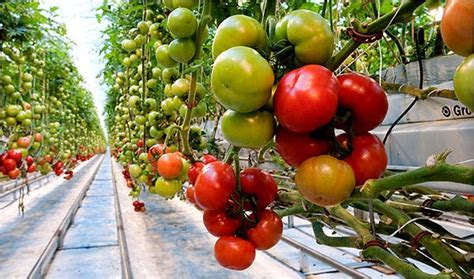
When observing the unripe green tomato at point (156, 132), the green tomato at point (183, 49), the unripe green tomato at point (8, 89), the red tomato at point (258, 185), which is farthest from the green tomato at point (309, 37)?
the unripe green tomato at point (8, 89)

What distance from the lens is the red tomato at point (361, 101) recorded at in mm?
417

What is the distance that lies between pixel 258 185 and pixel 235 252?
98 millimetres

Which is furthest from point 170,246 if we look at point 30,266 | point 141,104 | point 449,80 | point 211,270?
point 449,80

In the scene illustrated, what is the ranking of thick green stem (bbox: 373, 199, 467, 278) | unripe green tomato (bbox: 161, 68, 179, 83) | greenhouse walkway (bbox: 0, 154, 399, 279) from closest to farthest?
thick green stem (bbox: 373, 199, 467, 278) → unripe green tomato (bbox: 161, 68, 179, 83) → greenhouse walkway (bbox: 0, 154, 399, 279)

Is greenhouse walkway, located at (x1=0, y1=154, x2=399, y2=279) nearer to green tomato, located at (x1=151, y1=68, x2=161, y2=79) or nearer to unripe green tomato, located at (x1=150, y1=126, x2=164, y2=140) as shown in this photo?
unripe green tomato, located at (x1=150, y1=126, x2=164, y2=140)

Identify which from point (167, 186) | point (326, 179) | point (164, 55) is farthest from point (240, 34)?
point (167, 186)

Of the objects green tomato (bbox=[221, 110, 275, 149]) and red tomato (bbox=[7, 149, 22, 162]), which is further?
red tomato (bbox=[7, 149, 22, 162])

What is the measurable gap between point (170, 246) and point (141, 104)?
51.7 inches

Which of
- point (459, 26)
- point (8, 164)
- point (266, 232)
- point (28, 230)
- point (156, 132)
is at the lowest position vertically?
point (28, 230)

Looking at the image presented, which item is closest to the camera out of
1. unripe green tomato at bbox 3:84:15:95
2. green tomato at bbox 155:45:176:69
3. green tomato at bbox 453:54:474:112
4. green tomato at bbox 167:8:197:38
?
green tomato at bbox 453:54:474:112

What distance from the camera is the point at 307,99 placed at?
14.7 inches

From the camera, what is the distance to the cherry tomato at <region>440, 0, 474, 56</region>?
289mm

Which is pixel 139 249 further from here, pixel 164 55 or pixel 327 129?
pixel 327 129

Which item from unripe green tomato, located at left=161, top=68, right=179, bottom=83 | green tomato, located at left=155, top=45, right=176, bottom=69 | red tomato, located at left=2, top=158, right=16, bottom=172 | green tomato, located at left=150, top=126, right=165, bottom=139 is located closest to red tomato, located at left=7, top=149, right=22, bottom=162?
red tomato, located at left=2, top=158, right=16, bottom=172
